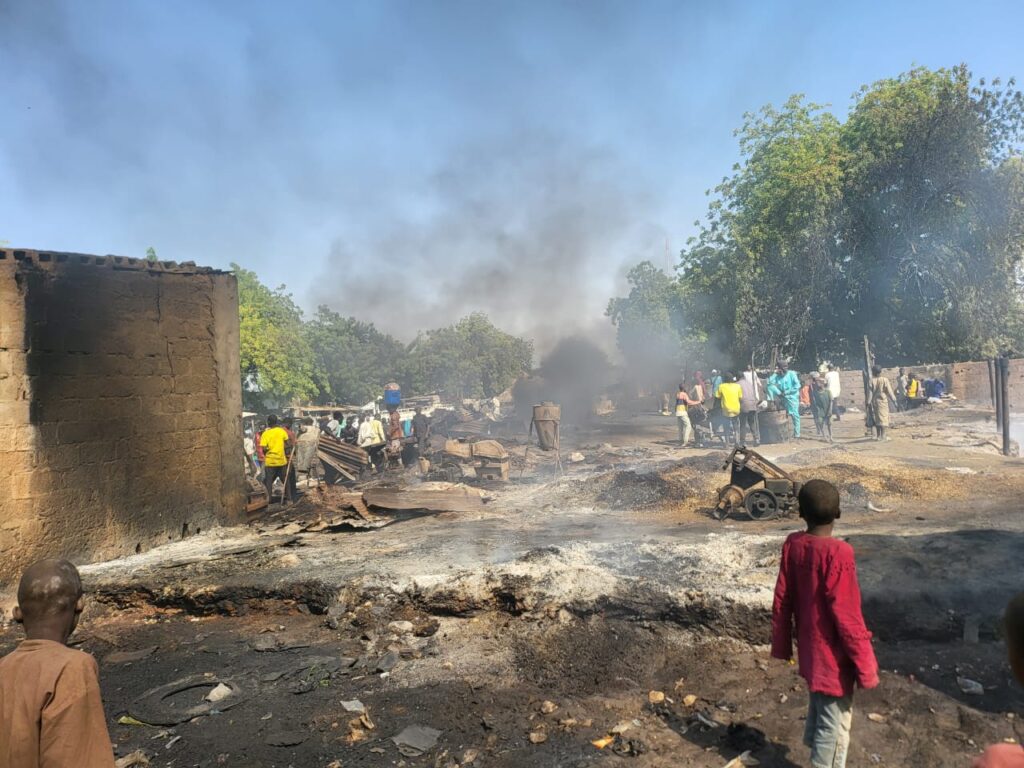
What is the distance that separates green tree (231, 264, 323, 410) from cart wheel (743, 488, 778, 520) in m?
27.5

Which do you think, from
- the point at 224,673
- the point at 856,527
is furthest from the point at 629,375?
the point at 224,673

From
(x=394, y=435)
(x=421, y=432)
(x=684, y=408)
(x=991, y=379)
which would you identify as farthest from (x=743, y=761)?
(x=991, y=379)

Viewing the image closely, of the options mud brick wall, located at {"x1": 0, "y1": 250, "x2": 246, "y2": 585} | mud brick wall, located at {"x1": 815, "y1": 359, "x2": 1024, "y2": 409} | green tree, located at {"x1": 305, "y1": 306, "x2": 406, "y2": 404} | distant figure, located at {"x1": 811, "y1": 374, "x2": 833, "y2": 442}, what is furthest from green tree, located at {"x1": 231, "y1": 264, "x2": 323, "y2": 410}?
mud brick wall, located at {"x1": 815, "y1": 359, "x2": 1024, "y2": 409}

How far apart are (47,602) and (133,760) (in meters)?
2.34

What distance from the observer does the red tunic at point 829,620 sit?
2.78 meters

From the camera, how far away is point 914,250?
Answer: 903 inches

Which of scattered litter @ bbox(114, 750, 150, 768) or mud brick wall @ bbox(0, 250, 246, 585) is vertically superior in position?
mud brick wall @ bbox(0, 250, 246, 585)

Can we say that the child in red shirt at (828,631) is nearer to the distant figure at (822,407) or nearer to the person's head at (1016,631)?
the person's head at (1016,631)

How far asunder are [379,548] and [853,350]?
2436 centimetres

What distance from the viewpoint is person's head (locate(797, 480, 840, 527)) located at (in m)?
2.89

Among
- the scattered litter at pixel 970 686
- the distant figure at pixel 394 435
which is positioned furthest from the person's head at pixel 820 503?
the distant figure at pixel 394 435

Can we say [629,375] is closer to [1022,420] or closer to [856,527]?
[1022,420]

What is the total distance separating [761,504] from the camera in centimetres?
751

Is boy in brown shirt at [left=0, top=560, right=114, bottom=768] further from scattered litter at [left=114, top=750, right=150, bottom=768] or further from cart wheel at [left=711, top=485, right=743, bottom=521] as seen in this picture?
cart wheel at [left=711, top=485, right=743, bottom=521]
